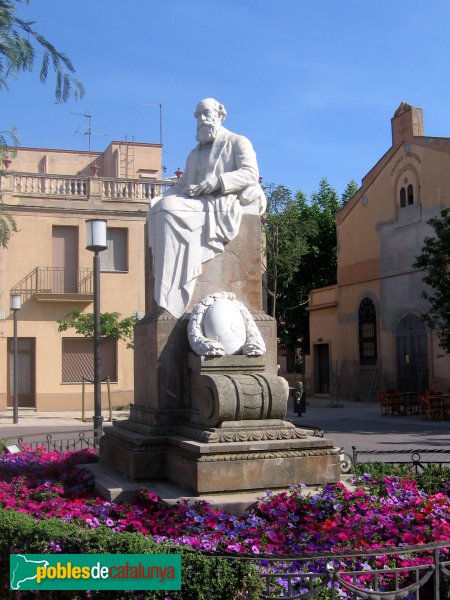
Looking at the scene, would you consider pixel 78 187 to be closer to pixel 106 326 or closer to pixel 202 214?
pixel 106 326

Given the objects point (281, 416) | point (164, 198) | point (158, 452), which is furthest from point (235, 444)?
point (164, 198)

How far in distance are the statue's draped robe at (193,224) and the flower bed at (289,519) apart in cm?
208

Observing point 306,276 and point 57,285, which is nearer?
point 57,285

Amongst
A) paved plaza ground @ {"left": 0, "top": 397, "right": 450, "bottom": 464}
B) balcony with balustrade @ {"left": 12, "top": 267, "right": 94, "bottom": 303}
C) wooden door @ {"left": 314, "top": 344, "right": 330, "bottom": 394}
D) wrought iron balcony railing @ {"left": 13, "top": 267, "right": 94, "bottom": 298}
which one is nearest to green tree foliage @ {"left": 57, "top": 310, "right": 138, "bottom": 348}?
paved plaza ground @ {"left": 0, "top": 397, "right": 450, "bottom": 464}

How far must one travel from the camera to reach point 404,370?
94.8 feet

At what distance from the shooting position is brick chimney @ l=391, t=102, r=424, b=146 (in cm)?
2955

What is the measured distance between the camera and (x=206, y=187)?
7652 millimetres

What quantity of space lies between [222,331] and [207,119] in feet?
7.94

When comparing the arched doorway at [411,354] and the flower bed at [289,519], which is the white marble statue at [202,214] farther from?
the arched doorway at [411,354]

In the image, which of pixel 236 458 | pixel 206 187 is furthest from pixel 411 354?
pixel 236 458

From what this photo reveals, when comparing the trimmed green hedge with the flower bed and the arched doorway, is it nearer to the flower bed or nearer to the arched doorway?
the flower bed

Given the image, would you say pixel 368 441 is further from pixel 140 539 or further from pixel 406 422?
pixel 140 539

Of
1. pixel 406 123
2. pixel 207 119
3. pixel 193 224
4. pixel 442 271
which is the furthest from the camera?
pixel 406 123

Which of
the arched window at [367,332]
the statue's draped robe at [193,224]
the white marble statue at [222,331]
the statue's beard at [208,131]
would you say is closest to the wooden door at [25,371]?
the arched window at [367,332]
